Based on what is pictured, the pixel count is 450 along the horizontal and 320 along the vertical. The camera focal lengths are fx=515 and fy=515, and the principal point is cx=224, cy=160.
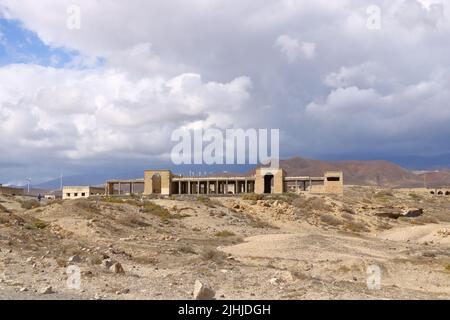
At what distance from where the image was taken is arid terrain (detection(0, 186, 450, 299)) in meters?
12.4

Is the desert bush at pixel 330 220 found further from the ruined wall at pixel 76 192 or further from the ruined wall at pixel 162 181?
the ruined wall at pixel 76 192

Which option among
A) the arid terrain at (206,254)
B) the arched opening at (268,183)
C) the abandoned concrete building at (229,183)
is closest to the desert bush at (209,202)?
the arid terrain at (206,254)

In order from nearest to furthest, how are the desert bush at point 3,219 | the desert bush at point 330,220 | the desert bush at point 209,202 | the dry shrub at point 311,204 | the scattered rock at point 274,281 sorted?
1. the scattered rock at point 274,281
2. the desert bush at point 3,219
3. the desert bush at point 330,220
4. the desert bush at point 209,202
5. the dry shrub at point 311,204

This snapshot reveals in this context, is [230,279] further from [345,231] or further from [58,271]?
[345,231]

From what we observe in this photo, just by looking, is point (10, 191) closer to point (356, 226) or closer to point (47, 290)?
point (356, 226)

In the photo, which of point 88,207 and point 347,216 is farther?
point 347,216

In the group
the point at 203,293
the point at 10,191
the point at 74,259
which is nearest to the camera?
the point at 203,293

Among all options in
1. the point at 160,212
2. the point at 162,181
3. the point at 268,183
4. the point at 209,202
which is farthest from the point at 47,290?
the point at 268,183

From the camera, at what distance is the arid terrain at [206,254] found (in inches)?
489

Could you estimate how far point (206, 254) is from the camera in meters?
19.3

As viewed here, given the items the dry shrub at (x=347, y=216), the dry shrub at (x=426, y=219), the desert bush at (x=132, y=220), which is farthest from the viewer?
the dry shrub at (x=426, y=219)
